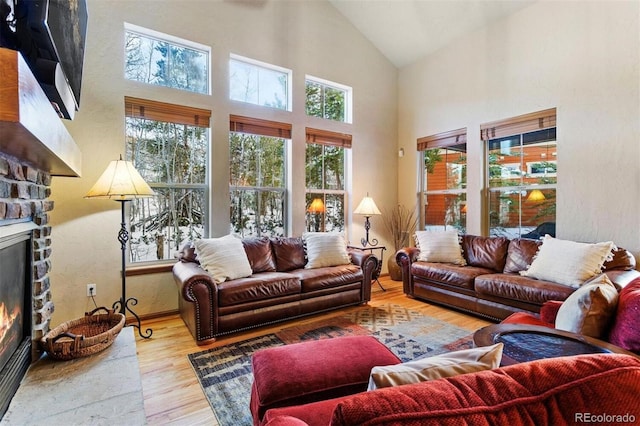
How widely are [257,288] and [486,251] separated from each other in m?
2.77

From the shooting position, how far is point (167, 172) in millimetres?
3553

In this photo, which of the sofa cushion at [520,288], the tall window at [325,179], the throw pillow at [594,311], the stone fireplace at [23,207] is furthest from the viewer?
the tall window at [325,179]

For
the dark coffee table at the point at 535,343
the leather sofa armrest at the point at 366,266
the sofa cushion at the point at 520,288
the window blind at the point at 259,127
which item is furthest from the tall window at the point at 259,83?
the dark coffee table at the point at 535,343

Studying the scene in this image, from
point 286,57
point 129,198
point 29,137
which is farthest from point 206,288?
point 286,57

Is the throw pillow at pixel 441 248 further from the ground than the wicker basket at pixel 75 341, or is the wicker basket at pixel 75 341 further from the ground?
the throw pillow at pixel 441 248

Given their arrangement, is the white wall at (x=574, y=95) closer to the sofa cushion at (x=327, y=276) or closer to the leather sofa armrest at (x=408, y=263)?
the leather sofa armrest at (x=408, y=263)

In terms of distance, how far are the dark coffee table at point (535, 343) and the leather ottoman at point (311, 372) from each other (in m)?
0.58

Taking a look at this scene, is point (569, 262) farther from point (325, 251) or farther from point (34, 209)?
point (34, 209)

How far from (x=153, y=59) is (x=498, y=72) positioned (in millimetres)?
4279

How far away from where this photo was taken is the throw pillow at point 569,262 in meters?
2.84

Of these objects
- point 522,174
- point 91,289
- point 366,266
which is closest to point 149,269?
point 91,289

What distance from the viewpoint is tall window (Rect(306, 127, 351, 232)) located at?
462cm

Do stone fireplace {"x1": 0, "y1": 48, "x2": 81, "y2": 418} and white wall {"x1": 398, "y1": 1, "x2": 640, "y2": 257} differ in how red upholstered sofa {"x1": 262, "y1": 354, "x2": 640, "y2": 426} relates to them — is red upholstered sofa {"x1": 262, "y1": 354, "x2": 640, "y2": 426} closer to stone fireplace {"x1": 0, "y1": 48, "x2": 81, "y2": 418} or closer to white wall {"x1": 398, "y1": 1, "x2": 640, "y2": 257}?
stone fireplace {"x1": 0, "y1": 48, "x2": 81, "y2": 418}

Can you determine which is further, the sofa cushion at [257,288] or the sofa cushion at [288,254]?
the sofa cushion at [288,254]
